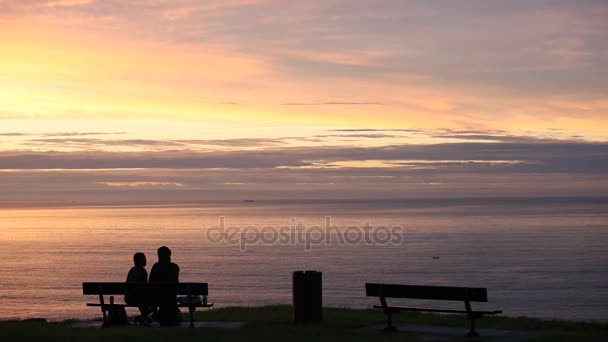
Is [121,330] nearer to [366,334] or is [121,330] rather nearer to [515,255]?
[366,334]

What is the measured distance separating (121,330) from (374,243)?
107743 millimetres

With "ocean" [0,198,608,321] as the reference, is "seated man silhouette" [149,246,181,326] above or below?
above

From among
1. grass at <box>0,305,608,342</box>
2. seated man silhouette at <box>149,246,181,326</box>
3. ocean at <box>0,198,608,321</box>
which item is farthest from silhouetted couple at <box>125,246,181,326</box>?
ocean at <box>0,198,608,321</box>

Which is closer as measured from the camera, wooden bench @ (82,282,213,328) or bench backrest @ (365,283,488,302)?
bench backrest @ (365,283,488,302)

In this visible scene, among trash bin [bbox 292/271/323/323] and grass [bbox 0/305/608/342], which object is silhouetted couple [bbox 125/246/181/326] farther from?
trash bin [bbox 292/271/323/323]

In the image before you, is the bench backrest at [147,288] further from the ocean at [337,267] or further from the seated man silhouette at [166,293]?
the ocean at [337,267]

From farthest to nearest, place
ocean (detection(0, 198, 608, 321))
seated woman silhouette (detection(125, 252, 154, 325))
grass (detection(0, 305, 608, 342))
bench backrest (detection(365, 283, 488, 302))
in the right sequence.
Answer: ocean (detection(0, 198, 608, 321)), seated woman silhouette (detection(125, 252, 154, 325)), bench backrest (detection(365, 283, 488, 302)), grass (detection(0, 305, 608, 342))

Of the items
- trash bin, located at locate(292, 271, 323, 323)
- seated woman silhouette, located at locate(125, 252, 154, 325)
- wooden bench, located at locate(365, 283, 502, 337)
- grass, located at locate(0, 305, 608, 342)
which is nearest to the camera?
grass, located at locate(0, 305, 608, 342)

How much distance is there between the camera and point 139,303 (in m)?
16.9

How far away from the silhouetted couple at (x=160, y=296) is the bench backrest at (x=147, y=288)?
0.21 ft

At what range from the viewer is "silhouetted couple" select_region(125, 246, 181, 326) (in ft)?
54.9

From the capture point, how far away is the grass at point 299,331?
14.6 metres

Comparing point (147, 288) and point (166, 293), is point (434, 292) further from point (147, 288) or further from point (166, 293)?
point (147, 288)

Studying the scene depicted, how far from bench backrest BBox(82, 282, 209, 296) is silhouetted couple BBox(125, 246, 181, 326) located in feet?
0.21
